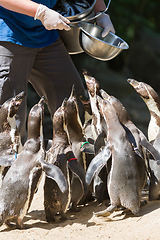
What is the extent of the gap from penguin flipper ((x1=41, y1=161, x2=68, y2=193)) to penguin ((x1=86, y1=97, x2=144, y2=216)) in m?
0.17

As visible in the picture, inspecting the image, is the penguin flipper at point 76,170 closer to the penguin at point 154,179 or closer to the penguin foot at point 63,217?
the penguin foot at point 63,217

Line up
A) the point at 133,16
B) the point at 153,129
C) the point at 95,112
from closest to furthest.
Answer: the point at 153,129, the point at 95,112, the point at 133,16

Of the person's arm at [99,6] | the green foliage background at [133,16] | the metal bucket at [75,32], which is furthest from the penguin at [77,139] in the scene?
the green foliage background at [133,16]

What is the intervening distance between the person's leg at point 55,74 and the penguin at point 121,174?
80 cm

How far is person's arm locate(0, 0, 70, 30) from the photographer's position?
1898mm

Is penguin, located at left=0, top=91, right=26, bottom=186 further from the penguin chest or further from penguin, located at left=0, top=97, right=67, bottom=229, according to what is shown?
the penguin chest

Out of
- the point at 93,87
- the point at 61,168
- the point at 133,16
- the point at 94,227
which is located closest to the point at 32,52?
the point at 93,87

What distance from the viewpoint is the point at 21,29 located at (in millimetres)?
2154

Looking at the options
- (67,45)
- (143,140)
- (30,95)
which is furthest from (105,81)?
(143,140)

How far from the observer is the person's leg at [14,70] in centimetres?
214

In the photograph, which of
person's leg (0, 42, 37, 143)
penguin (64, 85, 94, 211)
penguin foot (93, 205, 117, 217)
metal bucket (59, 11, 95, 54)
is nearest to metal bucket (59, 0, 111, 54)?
metal bucket (59, 11, 95, 54)

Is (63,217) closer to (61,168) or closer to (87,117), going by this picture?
(61,168)

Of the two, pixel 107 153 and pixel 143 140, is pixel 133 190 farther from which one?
pixel 143 140

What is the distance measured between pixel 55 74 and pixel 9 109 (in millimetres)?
593
